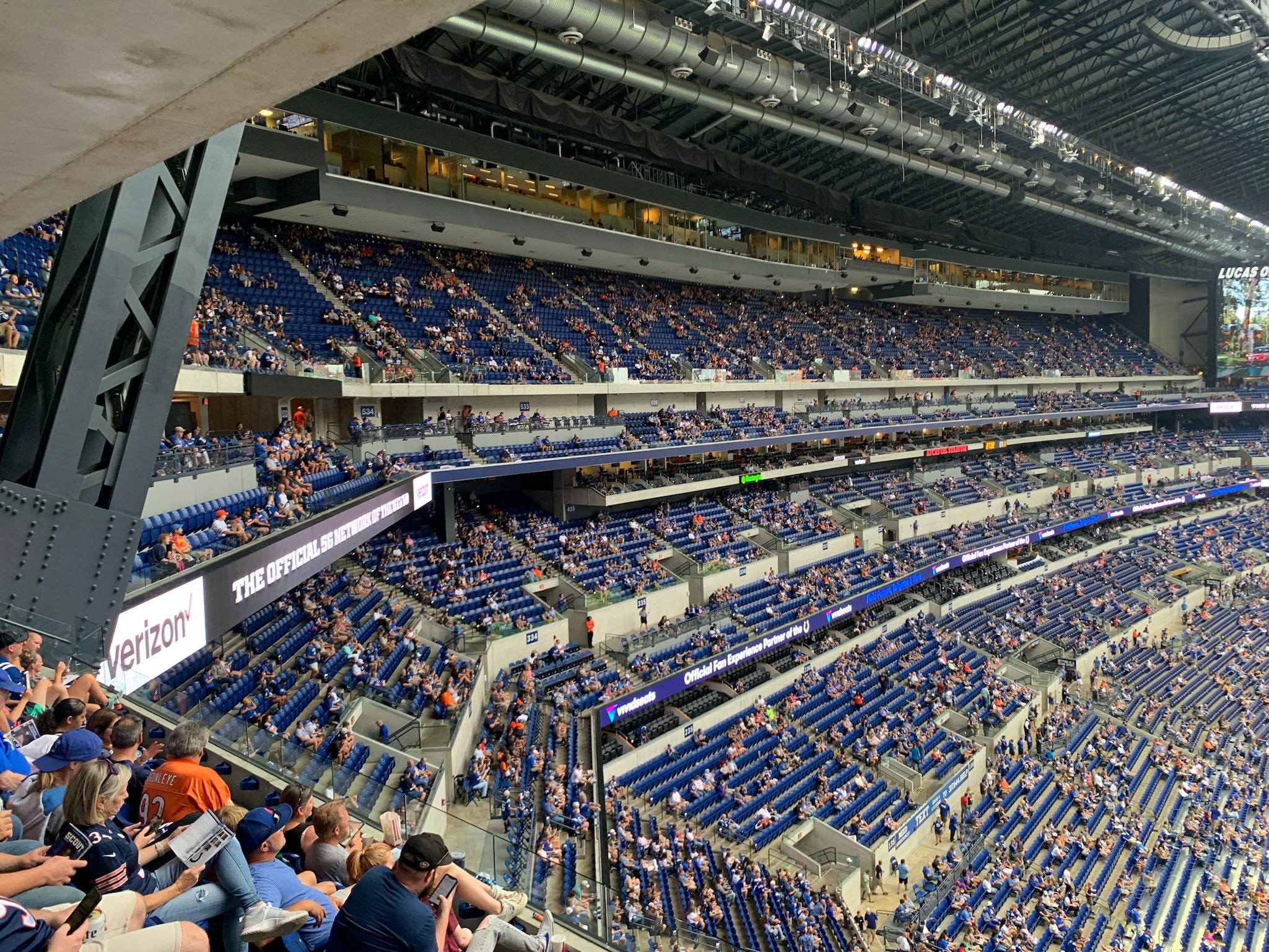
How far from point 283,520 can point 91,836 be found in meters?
8.36

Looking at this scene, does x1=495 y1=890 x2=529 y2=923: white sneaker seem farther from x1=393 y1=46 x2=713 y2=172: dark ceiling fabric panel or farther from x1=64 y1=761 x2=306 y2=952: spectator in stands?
x1=393 y1=46 x2=713 y2=172: dark ceiling fabric panel

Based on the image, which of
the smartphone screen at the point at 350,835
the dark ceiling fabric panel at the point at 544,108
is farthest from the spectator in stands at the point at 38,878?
the dark ceiling fabric panel at the point at 544,108

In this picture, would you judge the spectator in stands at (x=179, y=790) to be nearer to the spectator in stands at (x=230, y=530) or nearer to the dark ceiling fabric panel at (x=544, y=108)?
the spectator in stands at (x=230, y=530)

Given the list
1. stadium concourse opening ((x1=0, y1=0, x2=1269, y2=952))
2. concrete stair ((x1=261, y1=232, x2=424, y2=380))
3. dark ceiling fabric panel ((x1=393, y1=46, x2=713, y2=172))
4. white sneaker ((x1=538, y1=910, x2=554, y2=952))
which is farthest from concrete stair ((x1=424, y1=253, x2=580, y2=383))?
white sneaker ((x1=538, y1=910, x2=554, y2=952))

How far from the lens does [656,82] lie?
74.3ft

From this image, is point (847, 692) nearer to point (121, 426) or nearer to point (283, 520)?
point (283, 520)

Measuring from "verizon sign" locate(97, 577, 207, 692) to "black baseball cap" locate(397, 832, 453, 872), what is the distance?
343 cm

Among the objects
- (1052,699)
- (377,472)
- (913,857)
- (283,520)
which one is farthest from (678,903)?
(1052,699)

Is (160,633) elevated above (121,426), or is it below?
below

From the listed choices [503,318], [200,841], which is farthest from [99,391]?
[503,318]

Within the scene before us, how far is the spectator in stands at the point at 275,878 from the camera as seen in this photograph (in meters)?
3.64

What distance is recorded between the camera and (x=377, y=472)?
17703 millimetres

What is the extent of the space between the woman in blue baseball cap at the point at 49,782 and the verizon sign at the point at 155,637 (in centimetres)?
178

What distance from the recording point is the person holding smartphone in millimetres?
2354
